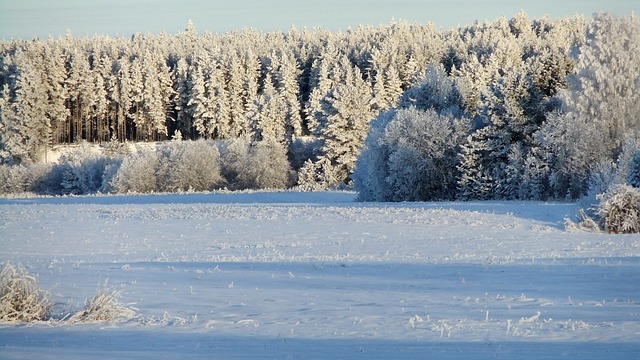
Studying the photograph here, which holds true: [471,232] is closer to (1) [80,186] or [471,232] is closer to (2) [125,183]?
(2) [125,183]

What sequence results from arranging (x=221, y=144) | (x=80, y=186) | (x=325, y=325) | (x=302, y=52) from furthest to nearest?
1. (x=302, y=52)
2. (x=221, y=144)
3. (x=80, y=186)
4. (x=325, y=325)

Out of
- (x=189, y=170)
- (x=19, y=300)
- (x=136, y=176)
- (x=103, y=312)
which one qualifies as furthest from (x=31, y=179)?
(x=103, y=312)

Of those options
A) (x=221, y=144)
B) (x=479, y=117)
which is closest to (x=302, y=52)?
(x=221, y=144)

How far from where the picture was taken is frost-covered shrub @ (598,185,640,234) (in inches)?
898

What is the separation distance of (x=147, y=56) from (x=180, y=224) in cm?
7623

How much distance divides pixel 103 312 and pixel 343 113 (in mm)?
57823

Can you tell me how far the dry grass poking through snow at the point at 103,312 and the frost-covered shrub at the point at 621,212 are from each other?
15793 millimetres

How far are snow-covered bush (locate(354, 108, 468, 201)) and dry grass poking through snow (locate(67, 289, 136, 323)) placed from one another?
31.3m

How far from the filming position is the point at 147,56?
101 metres

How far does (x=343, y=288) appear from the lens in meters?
14.2

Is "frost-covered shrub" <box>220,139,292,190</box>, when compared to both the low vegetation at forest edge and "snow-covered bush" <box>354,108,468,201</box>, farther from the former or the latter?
"snow-covered bush" <box>354,108,468,201</box>

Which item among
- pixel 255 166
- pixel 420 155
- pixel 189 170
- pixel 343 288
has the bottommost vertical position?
pixel 343 288

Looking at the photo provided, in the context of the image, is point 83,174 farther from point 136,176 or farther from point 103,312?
point 103,312

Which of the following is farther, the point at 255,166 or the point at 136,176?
the point at 255,166
